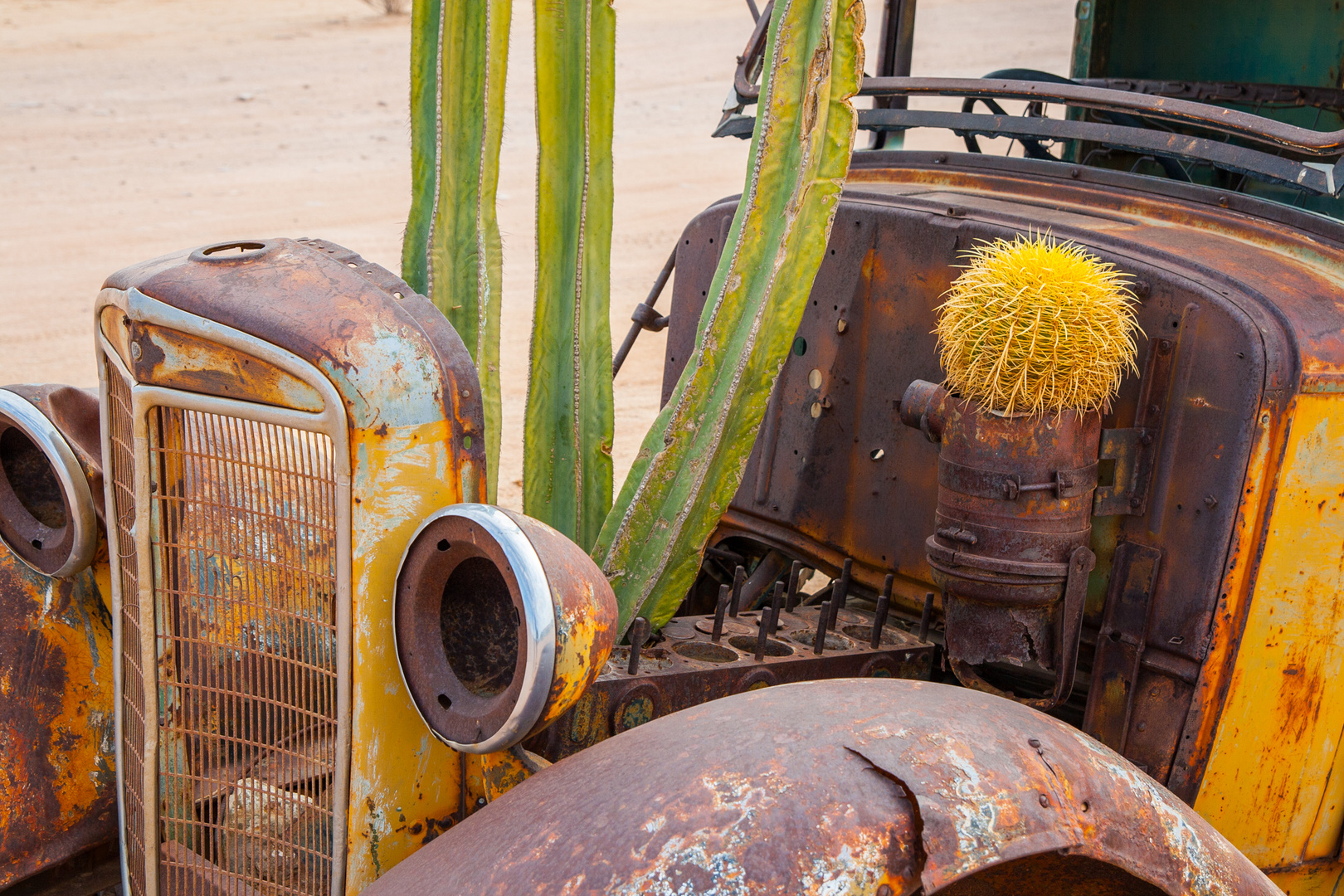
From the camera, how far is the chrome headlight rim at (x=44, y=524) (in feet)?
7.14

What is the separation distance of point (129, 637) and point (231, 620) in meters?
0.25

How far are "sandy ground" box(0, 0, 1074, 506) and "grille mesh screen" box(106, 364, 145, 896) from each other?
414 cm

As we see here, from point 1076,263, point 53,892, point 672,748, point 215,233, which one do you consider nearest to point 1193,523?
point 1076,263

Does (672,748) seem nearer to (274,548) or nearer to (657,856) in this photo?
(657,856)

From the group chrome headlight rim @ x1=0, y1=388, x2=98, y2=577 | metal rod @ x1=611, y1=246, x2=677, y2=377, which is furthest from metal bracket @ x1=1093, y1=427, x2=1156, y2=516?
chrome headlight rim @ x1=0, y1=388, x2=98, y2=577

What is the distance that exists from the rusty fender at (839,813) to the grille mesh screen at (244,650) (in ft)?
0.98

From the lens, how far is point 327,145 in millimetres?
14273

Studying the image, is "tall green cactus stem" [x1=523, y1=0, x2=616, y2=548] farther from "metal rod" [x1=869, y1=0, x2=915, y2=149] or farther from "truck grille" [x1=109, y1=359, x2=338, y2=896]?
"metal rod" [x1=869, y1=0, x2=915, y2=149]

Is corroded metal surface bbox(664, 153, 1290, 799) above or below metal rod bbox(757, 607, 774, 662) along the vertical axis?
above

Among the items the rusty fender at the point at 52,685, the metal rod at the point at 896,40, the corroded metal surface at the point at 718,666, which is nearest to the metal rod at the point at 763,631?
the corroded metal surface at the point at 718,666

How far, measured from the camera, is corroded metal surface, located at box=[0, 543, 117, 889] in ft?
7.54

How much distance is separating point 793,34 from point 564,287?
0.65m

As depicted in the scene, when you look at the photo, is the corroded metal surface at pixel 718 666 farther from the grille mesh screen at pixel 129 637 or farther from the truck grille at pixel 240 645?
the grille mesh screen at pixel 129 637

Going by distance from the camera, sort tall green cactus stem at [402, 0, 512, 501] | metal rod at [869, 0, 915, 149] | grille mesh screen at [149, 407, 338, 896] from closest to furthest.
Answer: grille mesh screen at [149, 407, 338, 896] < tall green cactus stem at [402, 0, 512, 501] < metal rod at [869, 0, 915, 149]
